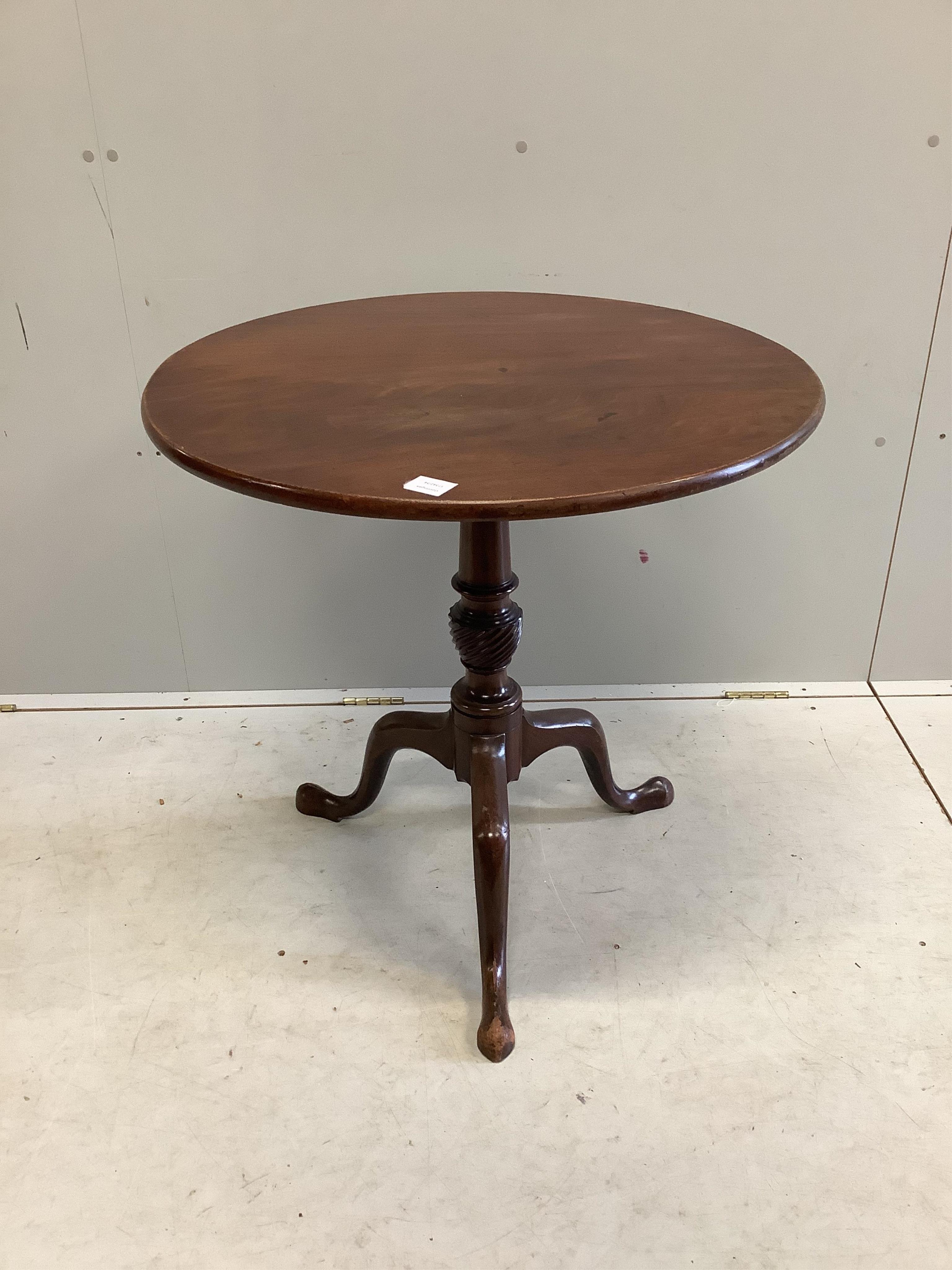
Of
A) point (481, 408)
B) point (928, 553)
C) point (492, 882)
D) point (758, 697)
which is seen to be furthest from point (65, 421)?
point (928, 553)

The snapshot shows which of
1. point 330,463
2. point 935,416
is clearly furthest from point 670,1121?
point 935,416

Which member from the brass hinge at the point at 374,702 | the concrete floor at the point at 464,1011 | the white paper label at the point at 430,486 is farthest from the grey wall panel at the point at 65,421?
the white paper label at the point at 430,486

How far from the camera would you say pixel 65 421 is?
212 centimetres

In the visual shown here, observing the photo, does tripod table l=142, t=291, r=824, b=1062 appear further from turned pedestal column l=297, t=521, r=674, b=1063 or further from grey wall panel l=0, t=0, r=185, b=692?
grey wall panel l=0, t=0, r=185, b=692

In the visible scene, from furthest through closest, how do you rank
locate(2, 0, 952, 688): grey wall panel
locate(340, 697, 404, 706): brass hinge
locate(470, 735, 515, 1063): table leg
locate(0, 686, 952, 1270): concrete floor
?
locate(340, 697, 404, 706): brass hinge
locate(2, 0, 952, 688): grey wall panel
locate(470, 735, 515, 1063): table leg
locate(0, 686, 952, 1270): concrete floor

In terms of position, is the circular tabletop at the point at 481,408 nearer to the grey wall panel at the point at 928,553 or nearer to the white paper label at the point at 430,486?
the white paper label at the point at 430,486

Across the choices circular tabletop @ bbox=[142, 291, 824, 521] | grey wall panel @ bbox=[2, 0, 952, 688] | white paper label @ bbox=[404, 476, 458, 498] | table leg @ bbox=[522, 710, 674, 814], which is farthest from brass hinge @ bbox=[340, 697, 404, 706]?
white paper label @ bbox=[404, 476, 458, 498]

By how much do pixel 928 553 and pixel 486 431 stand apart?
142 cm

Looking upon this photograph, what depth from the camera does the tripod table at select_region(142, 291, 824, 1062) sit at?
3.57 ft

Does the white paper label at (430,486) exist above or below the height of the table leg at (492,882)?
above

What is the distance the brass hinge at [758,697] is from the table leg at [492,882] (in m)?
0.84

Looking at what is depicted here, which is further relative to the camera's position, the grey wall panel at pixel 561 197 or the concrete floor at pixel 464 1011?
the grey wall panel at pixel 561 197

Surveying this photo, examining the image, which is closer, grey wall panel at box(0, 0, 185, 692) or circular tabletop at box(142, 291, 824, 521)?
circular tabletop at box(142, 291, 824, 521)

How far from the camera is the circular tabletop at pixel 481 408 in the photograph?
1.07 meters
